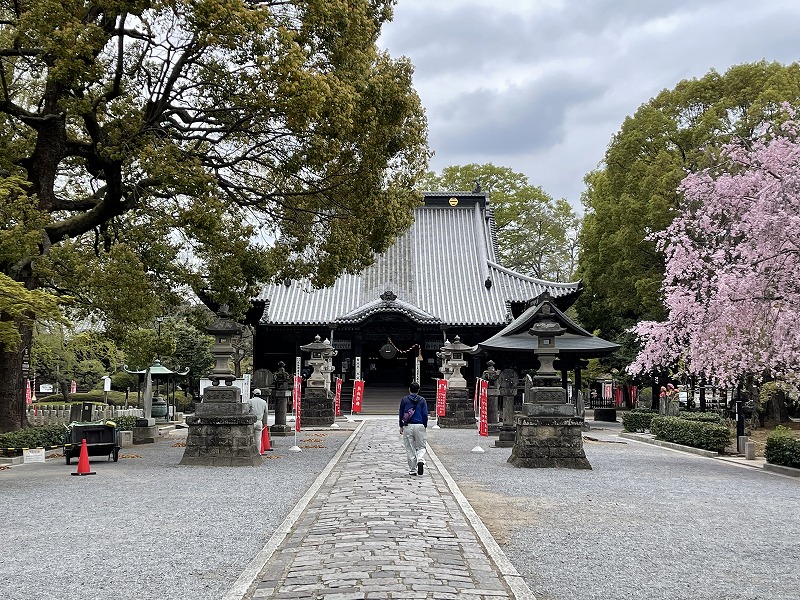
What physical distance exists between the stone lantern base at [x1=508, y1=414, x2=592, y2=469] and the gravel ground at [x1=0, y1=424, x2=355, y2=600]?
3942 mm

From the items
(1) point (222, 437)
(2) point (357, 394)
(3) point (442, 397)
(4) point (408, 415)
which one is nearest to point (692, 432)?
(3) point (442, 397)

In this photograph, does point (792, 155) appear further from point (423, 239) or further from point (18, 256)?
point (423, 239)

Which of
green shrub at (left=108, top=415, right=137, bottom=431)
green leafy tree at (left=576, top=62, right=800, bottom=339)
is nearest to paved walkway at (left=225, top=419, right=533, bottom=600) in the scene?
green shrub at (left=108, top=415, right=137, bottom=431)

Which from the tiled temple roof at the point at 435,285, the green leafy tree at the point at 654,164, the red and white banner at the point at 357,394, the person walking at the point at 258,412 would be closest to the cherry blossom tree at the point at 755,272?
the green leafy tree at the point at 654,164

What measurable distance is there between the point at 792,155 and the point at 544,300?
6072 mm

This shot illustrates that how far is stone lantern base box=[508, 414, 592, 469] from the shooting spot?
14.1 m

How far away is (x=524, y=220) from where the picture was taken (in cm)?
5059

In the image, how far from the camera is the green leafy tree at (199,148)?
529 inches

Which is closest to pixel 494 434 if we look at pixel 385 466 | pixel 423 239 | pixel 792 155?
pixel 385 466

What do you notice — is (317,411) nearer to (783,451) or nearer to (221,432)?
(221,432)

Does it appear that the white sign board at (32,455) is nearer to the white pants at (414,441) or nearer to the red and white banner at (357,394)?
the white pants at (414,441)

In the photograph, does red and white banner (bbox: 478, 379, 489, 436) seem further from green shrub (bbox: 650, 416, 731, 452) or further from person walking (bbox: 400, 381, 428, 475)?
person walking (bbox: 400, 381, 428, 475)

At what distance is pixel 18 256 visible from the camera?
13195 mm

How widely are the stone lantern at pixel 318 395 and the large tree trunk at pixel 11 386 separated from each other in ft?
35.5
